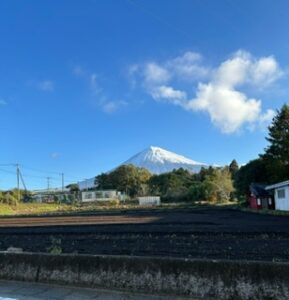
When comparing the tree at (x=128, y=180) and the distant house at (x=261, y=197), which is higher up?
the tree at (x=128, y=180)

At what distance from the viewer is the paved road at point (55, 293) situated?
612cm

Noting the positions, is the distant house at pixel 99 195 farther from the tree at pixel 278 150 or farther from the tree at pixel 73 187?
the tree at pixel 278 150

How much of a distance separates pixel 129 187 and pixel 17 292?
404 ft

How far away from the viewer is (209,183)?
91312 mm

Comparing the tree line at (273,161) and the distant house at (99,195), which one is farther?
the distant house at (99,195)

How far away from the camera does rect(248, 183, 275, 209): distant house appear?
50.0 metres

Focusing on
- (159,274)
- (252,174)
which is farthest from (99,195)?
(159,274)

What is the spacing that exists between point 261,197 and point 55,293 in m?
47.2

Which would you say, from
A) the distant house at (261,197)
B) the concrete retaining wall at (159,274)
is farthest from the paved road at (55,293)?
the distant house at (261,197)

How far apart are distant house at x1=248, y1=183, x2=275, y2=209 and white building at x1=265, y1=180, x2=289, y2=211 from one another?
2.70 meters

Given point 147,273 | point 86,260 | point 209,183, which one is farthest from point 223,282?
point 209,183

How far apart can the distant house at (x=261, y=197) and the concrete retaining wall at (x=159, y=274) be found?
4524 cm

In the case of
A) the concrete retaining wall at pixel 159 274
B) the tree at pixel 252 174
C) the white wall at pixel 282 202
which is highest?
the tree at pixel 252 174

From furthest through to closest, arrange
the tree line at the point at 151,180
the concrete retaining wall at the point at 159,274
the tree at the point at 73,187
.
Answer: the tree at the point at 73,187 < the tree line at the point at 151,180 < the concrete retaining wall at the point at 159,274
